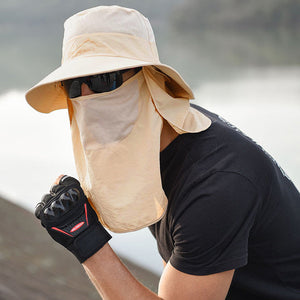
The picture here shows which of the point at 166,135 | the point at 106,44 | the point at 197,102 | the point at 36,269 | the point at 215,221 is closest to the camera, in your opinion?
the point at 215,221

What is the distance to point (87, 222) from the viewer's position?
1790 millimetres

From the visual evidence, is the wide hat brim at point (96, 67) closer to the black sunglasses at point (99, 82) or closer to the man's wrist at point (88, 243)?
the black sunglasses at point (99, 82)

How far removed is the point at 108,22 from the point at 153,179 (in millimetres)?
575

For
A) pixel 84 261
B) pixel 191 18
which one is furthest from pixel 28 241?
pixel 191 18

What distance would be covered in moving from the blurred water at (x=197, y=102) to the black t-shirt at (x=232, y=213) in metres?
4.01

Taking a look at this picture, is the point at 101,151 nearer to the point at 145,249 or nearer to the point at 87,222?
the point at 87,222

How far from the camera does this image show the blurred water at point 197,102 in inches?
323

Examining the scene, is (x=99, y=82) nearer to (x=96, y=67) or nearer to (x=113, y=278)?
(x=96, y=67)

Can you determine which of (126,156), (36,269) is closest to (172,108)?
(126,156)

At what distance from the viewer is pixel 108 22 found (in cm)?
172

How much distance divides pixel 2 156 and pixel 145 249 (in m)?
6.92

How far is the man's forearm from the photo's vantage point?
5.90 feet

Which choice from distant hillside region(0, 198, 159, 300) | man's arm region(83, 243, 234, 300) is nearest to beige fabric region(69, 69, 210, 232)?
man's arm region(83, 243, 234, 300)

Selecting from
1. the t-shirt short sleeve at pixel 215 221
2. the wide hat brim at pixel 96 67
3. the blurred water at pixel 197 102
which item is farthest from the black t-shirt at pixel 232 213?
the blurred water at pixel 197 102
